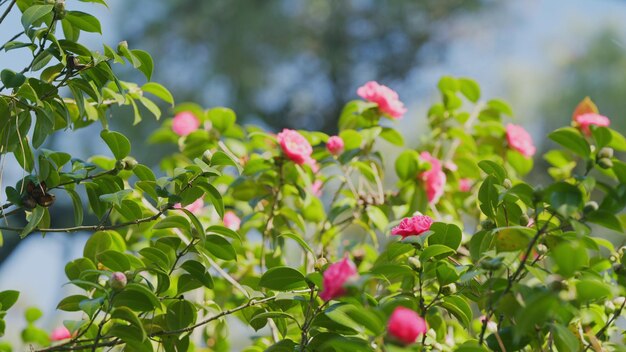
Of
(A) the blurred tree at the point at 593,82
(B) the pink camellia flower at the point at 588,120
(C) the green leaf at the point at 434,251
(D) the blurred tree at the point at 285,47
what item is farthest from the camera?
(D) the blurred tree at the point at 285,47

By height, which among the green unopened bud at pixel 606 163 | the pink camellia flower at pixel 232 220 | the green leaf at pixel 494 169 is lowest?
the pink camellia flower at pixel 232 220

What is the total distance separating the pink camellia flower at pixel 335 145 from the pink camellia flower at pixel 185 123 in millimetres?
347

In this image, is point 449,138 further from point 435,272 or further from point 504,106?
point 435,272

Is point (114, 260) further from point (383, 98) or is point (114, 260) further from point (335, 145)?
point (383, 98)

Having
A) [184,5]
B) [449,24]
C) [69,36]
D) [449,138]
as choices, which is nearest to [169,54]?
[184,5]

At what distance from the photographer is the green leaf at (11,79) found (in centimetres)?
91

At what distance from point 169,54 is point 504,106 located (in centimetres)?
530

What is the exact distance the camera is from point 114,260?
0.94 meters

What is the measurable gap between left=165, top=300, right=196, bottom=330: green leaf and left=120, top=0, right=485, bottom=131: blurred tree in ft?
18.0

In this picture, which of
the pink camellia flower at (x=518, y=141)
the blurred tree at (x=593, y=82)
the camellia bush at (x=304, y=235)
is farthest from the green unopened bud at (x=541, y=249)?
the blurred tree at (x=593, y=82)

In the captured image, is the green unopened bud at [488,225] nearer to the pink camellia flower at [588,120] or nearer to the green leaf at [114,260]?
the green leaf at [114,260]

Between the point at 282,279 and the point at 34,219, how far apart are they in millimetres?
306

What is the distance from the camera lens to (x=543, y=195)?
→ 0.76m

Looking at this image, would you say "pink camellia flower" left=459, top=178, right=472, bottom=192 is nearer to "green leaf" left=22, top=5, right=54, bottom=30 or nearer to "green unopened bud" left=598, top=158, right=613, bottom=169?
"green unopened bud" left=598, top=158, right=613, bottom=169
